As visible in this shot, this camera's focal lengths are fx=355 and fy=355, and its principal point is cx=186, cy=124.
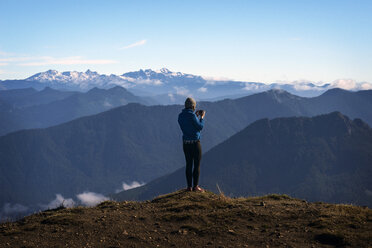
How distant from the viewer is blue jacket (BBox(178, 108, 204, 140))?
1543 centimetres

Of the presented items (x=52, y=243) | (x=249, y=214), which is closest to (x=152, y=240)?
(x=52, y=243)

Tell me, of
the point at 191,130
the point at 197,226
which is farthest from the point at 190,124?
the point at 197,226

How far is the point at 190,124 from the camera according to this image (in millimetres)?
15625

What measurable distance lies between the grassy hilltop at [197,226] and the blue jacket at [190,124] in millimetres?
2864

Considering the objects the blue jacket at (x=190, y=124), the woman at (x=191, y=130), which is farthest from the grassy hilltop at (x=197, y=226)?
the blue jacket at (x=190, y=124)

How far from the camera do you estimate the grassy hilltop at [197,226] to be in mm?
10500

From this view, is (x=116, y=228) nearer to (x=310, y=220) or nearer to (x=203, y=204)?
(x=203, y=204)

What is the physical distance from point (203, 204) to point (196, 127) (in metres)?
3.38

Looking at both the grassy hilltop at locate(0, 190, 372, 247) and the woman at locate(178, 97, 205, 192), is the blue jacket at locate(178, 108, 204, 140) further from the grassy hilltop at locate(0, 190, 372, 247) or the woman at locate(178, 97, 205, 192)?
the grassy hilltop at locate(0, 190, 372, 247)

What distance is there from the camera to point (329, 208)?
Answer: 45.1 feet

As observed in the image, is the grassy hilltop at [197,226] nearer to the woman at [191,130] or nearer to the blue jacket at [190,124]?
the woman at [191,130]

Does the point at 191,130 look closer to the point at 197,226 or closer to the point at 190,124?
the point at 190,124

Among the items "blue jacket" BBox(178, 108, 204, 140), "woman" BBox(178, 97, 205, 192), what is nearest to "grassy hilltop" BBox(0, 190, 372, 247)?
"woman" BBox(178, 97, 205, 192)

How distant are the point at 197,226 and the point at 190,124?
512 centimetres
